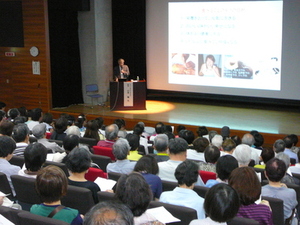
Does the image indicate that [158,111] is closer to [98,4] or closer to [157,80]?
[157,80]

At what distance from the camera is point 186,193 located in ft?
10.2

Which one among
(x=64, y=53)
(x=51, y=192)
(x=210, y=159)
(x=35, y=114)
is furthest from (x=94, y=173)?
(x=64, y=53)

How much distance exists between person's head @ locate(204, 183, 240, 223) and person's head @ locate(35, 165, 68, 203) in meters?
0.90

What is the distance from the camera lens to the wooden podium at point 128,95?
34.4ft

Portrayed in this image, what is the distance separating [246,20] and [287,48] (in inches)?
46.0

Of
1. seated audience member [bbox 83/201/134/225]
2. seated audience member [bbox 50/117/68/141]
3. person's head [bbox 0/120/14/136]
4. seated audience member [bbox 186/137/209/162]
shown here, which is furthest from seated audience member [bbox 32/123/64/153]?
seated audience member [bbox 83/201/134/225]

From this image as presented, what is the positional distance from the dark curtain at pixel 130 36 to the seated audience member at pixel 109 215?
417 inches

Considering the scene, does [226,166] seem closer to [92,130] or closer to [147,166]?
[147,166]

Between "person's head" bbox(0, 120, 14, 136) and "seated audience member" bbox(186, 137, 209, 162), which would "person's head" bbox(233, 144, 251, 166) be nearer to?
"seated audience member" bbox(186, 137, 209, 162)

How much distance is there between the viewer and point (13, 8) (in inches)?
420

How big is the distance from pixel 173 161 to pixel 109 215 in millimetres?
2622

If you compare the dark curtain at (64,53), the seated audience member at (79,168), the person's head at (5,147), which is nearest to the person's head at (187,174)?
the seated audience member at (79,168)

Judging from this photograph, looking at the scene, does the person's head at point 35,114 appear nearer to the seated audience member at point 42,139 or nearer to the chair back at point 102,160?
the seated audience member at point 42,139

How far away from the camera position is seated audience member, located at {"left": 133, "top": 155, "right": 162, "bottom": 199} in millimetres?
3429
